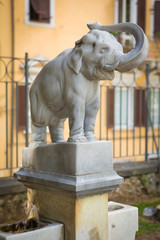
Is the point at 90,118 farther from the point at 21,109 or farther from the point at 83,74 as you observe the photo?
the point at 21,109

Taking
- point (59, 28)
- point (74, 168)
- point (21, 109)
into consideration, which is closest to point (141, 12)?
point (59, 28)

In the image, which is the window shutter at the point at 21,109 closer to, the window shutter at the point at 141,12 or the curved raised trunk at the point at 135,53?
the window shutter at the point at 141,12

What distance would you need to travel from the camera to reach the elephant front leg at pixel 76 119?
2517 millimetres

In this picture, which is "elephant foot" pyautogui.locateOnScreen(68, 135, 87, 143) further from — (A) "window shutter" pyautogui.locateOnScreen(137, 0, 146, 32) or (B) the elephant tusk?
(A) "window shutter" pyautogui.locateOnScreen(137, 0, 146, 32)

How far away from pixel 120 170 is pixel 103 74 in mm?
2976

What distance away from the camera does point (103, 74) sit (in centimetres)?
251

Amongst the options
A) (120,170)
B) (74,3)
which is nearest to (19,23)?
(74,3)

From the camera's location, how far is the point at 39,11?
8.57 meters

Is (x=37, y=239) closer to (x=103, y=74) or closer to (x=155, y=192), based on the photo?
(x=103, y=74)

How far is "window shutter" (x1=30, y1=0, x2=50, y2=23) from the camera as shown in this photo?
8.60m

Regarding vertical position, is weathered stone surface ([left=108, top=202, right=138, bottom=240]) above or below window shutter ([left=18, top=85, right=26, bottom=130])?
below

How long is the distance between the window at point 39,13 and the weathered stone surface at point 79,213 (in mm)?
6634

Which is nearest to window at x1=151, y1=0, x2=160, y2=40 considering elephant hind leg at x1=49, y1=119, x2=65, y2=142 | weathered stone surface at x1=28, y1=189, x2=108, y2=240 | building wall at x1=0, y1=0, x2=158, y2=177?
building wall at x1=0, y1=0, x2=158, y2=177

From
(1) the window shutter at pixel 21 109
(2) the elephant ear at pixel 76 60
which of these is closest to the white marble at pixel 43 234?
(2) the elephant ear at pixel 76 60
